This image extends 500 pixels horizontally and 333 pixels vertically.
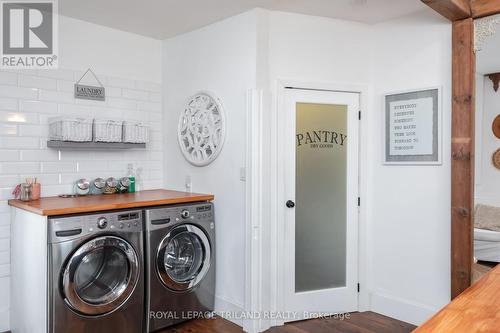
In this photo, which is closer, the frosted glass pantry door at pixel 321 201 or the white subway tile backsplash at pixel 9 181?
the white subway tile backsplash at pixel 9 181

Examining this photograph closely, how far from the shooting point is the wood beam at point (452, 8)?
8.05 ft

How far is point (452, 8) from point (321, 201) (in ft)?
5.76

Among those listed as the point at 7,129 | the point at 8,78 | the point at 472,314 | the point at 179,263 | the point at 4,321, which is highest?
the point at 8,78

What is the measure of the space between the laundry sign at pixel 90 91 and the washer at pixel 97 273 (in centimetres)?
128

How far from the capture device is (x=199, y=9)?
309 cm

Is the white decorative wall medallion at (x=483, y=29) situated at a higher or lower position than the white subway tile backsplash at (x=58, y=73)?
higher

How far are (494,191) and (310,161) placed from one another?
148cm

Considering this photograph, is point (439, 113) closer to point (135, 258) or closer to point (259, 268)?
point (259, 268)

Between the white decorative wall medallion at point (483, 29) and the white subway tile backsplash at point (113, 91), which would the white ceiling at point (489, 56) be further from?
the white subway tile backsplash at point (113, 91)

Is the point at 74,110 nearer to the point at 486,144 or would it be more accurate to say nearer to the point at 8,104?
the point at 8,104

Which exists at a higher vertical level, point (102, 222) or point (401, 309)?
point (102, 222)

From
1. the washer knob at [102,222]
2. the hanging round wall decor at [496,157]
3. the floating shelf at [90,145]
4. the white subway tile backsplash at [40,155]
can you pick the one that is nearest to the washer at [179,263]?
the washer knob at [102,222]

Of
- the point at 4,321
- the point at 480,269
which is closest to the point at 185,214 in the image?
the point at 4,321

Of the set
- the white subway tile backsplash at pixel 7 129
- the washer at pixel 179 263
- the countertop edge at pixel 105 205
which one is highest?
the white subway tile backsplash at pixel 7 129
